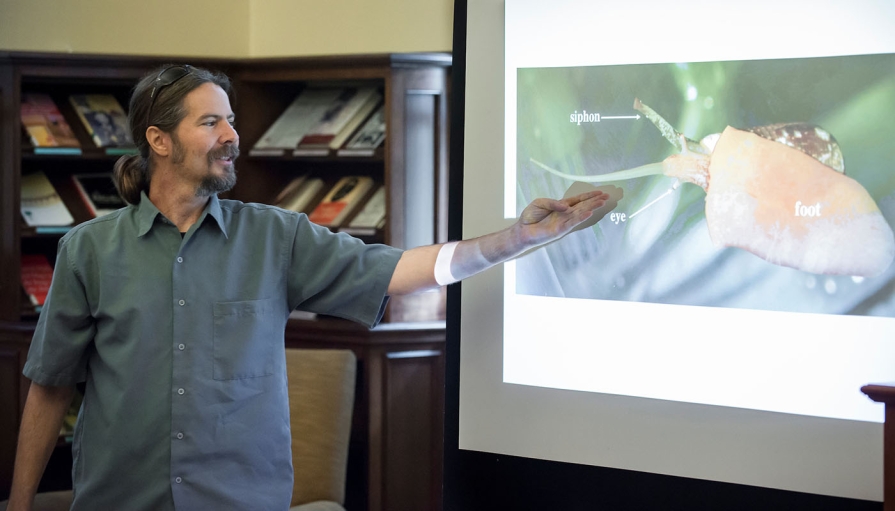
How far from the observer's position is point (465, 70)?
2.34 m

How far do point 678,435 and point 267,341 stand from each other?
103 centimetres

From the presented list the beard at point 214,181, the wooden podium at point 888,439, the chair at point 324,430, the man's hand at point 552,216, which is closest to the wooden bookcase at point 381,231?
the chair at point 324,430

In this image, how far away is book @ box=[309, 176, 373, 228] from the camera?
3.36 m

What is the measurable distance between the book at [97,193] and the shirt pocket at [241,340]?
189 centimetres

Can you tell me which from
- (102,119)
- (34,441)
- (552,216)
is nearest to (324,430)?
(34,441)

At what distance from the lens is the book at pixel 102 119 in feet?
11.3

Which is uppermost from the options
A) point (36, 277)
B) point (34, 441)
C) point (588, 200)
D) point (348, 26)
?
point (348, 26)

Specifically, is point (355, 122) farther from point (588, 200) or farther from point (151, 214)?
point (588, 200)

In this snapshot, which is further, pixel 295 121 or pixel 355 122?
pixel 295 121

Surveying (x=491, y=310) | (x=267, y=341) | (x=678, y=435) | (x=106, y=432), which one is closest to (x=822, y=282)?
(x=678, y=435)

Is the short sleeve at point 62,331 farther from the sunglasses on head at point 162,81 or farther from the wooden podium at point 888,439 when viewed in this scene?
the wooden podium at point 888,439

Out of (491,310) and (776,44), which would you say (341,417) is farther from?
(776,44)

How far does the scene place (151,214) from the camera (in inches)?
72.1

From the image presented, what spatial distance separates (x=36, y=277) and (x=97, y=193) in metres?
0.43
